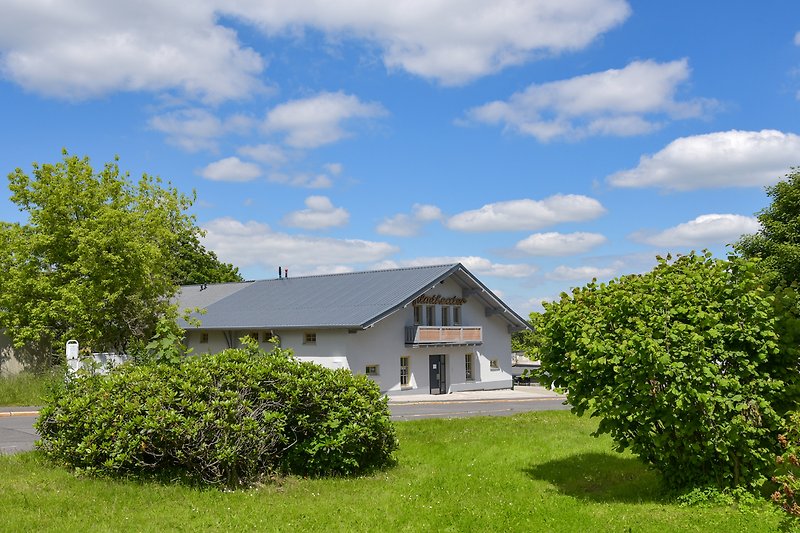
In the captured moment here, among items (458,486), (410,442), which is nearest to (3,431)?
(410,442)

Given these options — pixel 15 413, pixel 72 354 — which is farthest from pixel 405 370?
pixel 15 413

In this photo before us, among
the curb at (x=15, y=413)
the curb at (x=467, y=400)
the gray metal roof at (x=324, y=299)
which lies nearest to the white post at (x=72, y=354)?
the curb at (x=15, y=413)

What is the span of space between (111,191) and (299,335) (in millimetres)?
12017

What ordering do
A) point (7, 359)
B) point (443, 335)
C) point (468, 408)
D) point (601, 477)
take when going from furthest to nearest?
point (443, 335) → point (7, 359) → point (468, 408) → point (601, 477)

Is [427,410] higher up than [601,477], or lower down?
lower down

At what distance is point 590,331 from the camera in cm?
1099

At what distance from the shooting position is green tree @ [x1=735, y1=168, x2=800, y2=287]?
69.7 feet

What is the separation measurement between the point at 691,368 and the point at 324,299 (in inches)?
1201

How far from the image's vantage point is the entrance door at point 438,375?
129 ft

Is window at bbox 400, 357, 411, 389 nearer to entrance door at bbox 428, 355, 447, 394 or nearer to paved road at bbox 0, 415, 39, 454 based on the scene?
entrance door at bbox 428, 355, 447, 394

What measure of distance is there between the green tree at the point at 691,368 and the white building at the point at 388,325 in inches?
896

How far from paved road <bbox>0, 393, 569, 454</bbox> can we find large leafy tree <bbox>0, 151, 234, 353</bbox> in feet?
29.8

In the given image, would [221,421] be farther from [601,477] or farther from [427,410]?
[427,410]

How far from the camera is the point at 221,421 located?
11.2 metres
